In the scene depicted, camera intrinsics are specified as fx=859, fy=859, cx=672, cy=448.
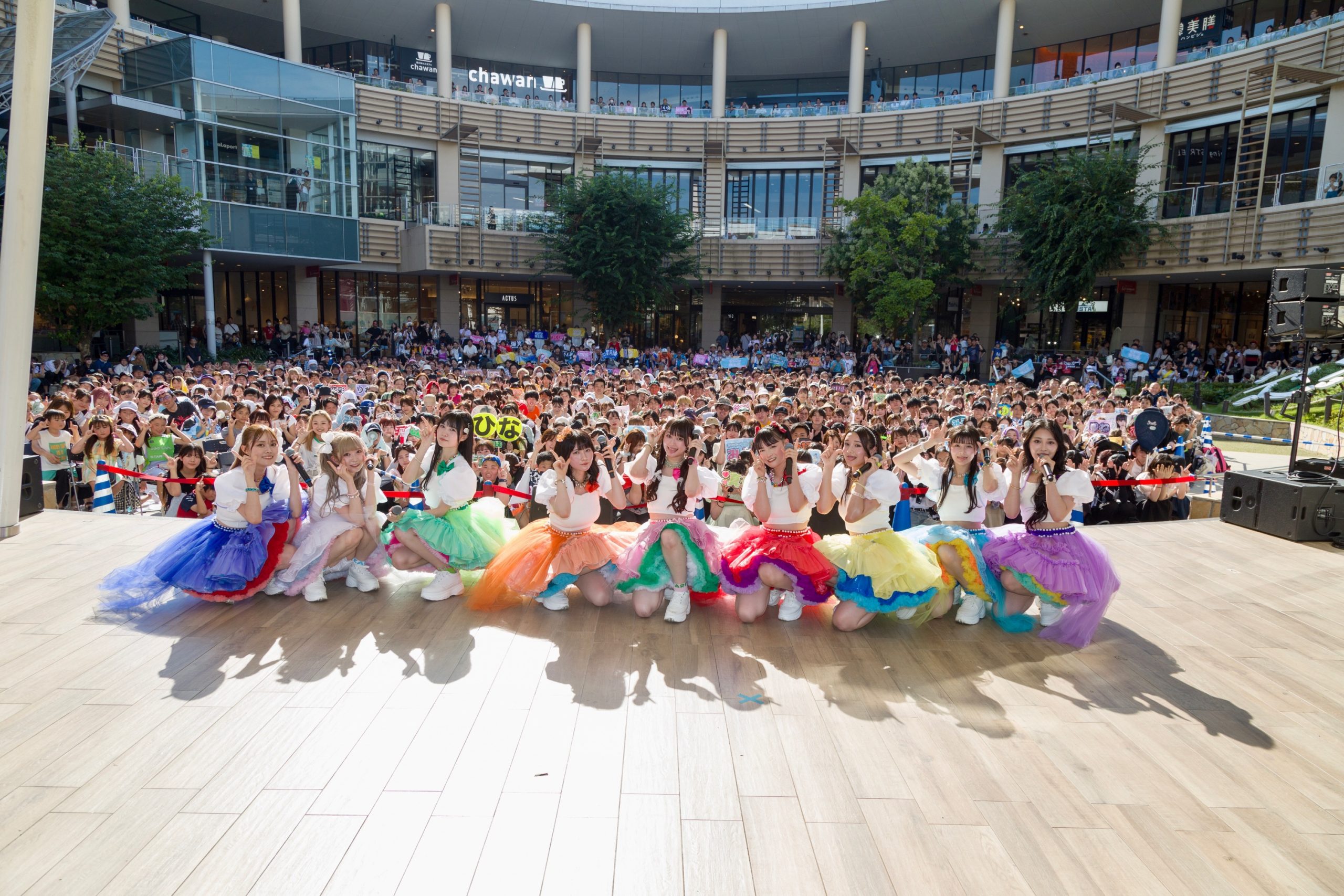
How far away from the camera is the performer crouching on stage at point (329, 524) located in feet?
19.6

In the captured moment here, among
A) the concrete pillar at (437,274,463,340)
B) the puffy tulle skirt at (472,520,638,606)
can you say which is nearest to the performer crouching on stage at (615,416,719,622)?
the puffy tulle skirt at (472,520,638,606)

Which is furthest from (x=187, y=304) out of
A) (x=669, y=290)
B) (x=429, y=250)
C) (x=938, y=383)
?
(x=938, y=383)

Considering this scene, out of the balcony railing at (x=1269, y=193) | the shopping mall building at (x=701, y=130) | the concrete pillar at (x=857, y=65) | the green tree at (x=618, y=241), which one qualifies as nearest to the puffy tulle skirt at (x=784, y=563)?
the shopping mall building at (x=701, y=130)

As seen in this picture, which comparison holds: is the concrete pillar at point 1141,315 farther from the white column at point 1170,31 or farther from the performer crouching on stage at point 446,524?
the performer crouching on stage at point 446,524

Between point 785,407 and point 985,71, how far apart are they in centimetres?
2780

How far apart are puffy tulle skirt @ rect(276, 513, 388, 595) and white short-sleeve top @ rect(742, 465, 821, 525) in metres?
2.82

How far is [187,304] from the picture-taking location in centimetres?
2909

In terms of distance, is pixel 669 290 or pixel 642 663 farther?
pixel 669 290

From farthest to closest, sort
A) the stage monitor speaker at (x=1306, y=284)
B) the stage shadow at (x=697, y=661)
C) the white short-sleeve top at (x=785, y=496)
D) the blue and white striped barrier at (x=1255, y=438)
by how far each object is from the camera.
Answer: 1. the blue and white striped barrier at (x=1255, y=438)
2. the stage monitor speaker at (x=1306, y=284)
3. the white short-sleeve top at (x=785, y=496)
4. the stage shadow at (x=697, y=661)

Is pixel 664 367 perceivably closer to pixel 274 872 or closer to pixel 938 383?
pixel 938 383

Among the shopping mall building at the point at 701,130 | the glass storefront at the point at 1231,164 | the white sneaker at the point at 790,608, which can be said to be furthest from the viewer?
the shopping mall building at the point at 701,130

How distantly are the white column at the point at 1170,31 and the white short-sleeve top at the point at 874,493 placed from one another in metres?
25.8

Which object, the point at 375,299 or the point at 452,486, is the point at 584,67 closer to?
the point at 375,299

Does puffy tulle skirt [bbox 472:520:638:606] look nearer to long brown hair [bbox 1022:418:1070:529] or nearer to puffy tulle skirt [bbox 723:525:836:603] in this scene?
puffy tulle skirt [bbox 723:525:836:603]
